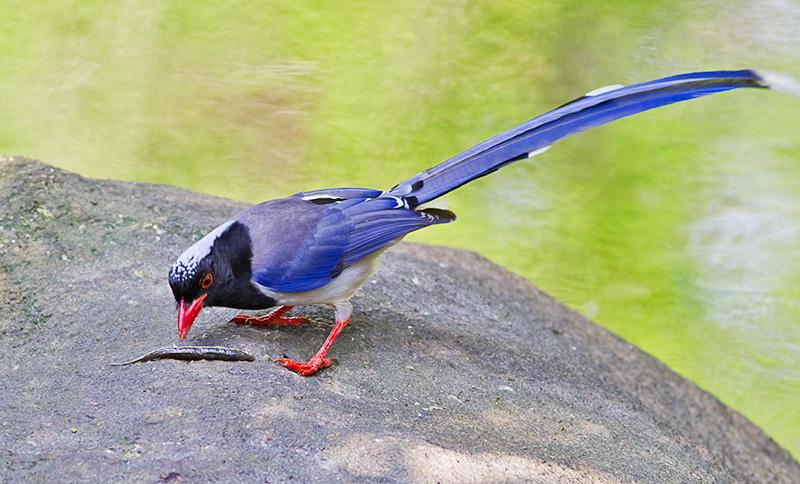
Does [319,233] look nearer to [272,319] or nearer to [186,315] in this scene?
[272,319]

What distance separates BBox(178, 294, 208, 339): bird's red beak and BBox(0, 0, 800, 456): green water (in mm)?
3901

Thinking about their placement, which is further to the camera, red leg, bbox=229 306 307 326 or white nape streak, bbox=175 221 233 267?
red leg, bbox=229 306 307 326

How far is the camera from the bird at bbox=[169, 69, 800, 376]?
3.74 meters

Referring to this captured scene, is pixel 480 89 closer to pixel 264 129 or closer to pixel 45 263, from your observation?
pixel 264 129

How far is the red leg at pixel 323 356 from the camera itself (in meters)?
3.57

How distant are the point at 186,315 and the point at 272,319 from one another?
0.49 meters

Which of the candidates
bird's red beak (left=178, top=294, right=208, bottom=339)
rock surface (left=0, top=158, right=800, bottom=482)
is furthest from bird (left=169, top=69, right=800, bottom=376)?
rock surface (left=0, top=158, right=800, bottom=482)

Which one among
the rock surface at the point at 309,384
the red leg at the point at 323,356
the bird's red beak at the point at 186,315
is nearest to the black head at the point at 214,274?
the bird's red beak at the point at 186,315

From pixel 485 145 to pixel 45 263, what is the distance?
197cm

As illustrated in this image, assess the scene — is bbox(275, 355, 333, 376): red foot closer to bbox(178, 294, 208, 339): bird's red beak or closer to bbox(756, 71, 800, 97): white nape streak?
bbox(178, 294, 208, 339): bird's red beak

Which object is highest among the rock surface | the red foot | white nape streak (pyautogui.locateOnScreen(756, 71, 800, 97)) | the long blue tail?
white nape streak (pyautogui.locateOnScreen(756, 71, 800, 97))

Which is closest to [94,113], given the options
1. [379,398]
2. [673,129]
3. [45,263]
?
[45,263]

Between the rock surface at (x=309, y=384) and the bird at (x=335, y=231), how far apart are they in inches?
6.9

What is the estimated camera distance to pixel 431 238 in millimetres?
7551
